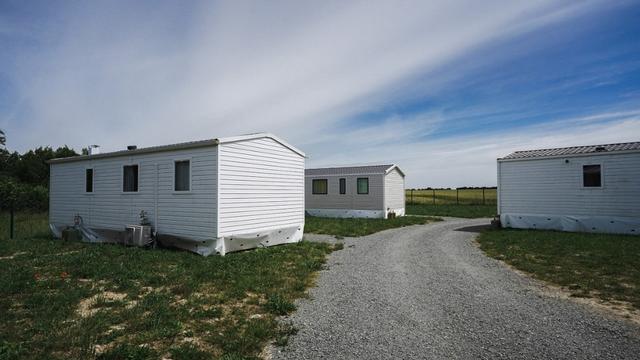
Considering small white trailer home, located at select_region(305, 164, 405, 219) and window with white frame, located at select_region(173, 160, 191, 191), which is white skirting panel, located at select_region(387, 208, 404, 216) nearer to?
small white trailer home, located at select_region(305, 164, 405, 219)

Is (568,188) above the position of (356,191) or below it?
above

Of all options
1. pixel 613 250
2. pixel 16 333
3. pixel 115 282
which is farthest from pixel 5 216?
pixel 613 250

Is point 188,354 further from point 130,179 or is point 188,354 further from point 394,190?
point 394,190

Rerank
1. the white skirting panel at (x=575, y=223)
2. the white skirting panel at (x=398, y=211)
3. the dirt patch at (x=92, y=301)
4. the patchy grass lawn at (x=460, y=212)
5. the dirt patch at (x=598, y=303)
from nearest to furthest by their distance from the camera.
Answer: the dirt patch at (x=598, y=303) < the dirt patch at (x=92, y=301) < the white skirting panel at (x=575, y=223) < the white skirting panel at (x=398, y=211) < the patchy grass lawn at (x=460, y=212)

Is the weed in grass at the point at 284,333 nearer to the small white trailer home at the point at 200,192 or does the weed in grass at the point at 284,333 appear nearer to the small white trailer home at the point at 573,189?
the small white trailer home at the point at 200,192

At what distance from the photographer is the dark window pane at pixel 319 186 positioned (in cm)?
2444

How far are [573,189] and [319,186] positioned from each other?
1470 cm

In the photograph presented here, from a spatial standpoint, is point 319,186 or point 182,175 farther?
point 319,186

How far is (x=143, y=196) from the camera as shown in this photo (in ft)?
38.4

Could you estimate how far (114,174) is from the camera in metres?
12.7

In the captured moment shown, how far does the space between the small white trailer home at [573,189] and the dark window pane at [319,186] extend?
→ 11.4 meters

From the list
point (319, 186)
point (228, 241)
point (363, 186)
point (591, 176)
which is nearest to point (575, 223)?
point (591, 176)

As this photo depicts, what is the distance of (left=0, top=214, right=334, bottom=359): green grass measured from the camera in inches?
164

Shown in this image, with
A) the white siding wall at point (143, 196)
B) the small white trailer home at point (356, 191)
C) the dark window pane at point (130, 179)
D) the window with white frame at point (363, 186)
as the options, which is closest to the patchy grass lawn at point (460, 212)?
the small white trailer home at point (356, 191)
